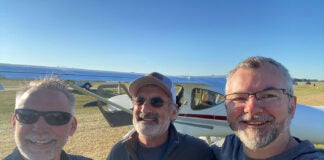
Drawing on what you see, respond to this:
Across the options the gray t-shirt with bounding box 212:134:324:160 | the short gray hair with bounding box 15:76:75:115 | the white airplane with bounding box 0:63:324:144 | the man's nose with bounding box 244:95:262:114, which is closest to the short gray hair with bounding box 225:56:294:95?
the man's nose with bounding box 244:95:262:114

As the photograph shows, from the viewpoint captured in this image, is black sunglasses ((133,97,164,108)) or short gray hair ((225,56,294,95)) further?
black sunglasses ((133,97,164,108))

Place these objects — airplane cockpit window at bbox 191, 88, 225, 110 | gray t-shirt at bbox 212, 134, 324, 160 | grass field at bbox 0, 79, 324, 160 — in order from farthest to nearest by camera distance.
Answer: grass field at bbox 0, 79, 324, 160 → airplane cockpit window at bbox 191, 88, 225, 110 → gray t-shirt at bbox 212, 134, 324, 160

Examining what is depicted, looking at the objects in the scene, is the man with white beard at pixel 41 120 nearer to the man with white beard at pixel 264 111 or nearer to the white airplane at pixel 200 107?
the man with white beard at pixel 264 111

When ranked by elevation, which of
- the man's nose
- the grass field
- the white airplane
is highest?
the man's nose

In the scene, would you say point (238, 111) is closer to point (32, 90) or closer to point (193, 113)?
point (32, 90)

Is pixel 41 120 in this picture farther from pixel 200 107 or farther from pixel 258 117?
pixel 200 107

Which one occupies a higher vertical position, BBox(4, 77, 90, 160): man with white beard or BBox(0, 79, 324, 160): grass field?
BBox(4, 77, 90, 160): man with white beard

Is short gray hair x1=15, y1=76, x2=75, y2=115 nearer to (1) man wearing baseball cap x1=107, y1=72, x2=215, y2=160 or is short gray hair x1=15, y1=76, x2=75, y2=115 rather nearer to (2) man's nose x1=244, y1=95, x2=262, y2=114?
(1) man wearing baseball cap x1=107, y1=72, x2=215, y2=160

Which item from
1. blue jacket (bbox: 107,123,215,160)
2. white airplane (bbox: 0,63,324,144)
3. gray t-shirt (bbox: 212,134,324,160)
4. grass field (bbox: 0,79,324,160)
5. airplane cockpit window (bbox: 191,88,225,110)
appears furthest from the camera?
grass field (bbox: 0,79,324,160)
